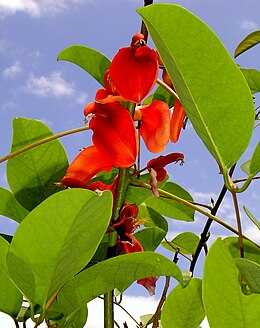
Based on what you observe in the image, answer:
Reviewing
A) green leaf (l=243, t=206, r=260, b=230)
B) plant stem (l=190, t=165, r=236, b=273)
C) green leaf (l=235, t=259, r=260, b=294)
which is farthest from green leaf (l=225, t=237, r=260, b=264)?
green leaf (l=235, t=259, r=260, b=294)

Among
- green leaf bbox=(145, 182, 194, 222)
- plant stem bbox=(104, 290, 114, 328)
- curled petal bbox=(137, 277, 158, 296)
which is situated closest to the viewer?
plant stem bbox=(104, 290, 114, 328)

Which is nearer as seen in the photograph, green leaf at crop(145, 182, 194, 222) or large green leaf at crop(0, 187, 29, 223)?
large green leaf at crop(0, 187, 29, 223)

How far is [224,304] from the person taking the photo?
58 cm

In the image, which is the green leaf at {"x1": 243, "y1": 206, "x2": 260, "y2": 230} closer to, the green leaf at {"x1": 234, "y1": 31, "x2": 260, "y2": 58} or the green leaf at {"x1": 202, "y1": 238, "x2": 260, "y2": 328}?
the green leaf at {"x1": 202, "y1": 238, "x2": 260, "y2": 328}

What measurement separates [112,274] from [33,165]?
10.0 inches

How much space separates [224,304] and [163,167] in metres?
0.19

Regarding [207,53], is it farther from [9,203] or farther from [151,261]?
[9,203]

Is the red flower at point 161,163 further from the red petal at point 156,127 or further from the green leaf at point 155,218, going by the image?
the green leaf at point 155,218

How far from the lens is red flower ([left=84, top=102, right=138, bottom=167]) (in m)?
0.65

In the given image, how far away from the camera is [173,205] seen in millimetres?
1144

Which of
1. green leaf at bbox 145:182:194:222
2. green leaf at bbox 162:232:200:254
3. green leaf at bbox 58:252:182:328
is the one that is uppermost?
green leaf at bbox 145:182:194:222

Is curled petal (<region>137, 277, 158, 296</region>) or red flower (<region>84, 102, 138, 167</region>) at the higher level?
red flower (<region>84, 102, 138, 167</region>)

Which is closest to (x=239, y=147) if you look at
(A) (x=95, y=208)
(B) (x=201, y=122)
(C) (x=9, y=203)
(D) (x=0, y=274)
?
(B) (x=201, y=122)

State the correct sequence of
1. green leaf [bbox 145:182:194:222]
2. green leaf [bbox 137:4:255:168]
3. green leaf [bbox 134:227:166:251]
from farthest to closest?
green leaf [bbox 145:182:194:222] < green leaf [bbox 134:227:166:251] < green leaf [bbox 137:4:255:168]
